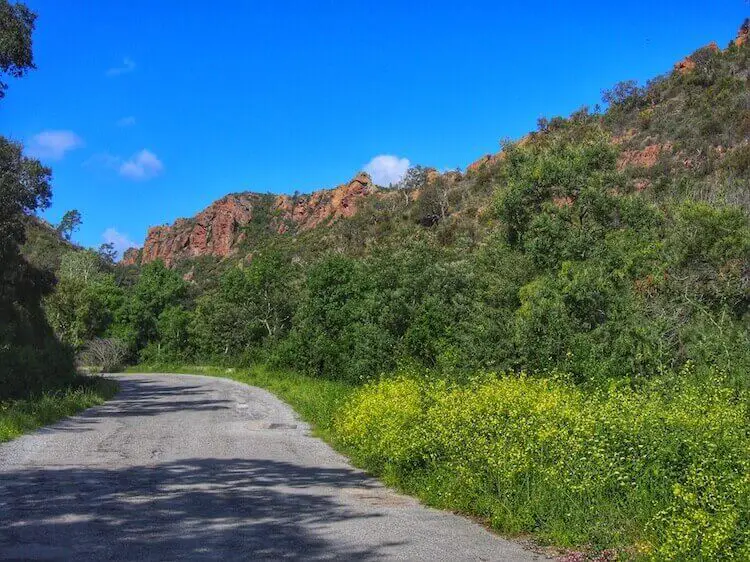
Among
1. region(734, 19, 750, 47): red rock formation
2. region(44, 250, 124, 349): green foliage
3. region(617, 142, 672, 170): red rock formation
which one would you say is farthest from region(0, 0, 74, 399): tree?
region(734, 19, 750, 47): red rock formation

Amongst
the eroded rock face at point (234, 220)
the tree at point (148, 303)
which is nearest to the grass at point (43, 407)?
the tree at point (148, 303)

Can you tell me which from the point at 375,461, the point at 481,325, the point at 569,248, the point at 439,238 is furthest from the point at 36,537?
the point at 439,238

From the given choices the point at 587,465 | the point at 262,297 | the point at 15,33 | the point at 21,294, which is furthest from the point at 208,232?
the point at 587,465

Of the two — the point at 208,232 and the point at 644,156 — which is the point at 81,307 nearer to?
the point at 644,156

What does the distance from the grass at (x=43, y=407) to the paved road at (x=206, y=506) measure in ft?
2.50

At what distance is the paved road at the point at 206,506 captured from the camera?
5.55 metres

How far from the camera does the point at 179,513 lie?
6758mm

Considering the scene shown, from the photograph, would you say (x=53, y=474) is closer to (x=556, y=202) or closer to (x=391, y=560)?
(x=391, y=560)

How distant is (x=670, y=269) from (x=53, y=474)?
16538 mm

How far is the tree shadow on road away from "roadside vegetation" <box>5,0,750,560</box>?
1473mm

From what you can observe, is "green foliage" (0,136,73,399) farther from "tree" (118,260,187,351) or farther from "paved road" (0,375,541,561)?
"tree" (118,260,187,351)

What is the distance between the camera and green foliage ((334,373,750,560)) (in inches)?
184

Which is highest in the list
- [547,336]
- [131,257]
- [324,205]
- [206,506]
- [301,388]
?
[324,205]

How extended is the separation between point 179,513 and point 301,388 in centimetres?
1894
